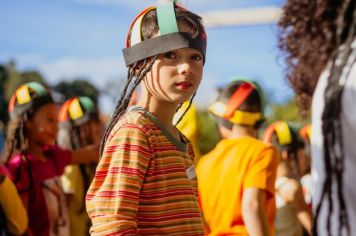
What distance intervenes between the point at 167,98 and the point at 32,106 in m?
2.28

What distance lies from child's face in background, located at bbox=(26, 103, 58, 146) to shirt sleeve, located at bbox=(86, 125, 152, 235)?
90.7 inches

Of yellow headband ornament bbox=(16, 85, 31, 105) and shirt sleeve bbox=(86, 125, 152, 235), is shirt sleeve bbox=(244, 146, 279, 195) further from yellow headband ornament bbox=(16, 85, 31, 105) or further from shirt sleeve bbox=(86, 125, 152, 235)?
yellow headband ornament bbox=(16, 85, 31, 105)

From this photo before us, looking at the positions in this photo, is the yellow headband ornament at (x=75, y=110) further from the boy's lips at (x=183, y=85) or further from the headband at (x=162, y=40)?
the boy's lips at (x=183, y=85)

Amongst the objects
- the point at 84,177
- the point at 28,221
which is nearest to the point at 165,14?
the point at 28,221

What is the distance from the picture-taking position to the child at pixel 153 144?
7.34ft

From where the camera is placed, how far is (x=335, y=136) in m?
1.67

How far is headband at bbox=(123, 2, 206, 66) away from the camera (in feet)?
8.16

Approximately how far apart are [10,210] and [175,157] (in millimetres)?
1760

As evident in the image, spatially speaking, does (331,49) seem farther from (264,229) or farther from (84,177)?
(84,177)

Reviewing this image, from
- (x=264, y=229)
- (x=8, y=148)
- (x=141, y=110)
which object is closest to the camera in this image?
(x=141, y=110)

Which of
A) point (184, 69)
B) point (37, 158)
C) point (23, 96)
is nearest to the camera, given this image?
point (184, 69)

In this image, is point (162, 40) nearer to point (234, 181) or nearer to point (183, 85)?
point (183, 85)

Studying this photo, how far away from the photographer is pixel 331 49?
182cm

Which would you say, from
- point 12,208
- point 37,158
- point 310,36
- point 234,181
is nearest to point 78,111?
point 37,158
